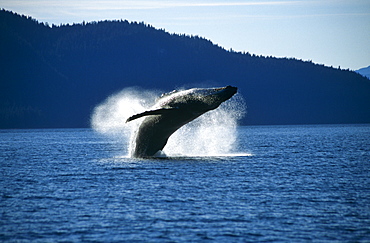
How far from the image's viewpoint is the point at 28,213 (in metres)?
18.0

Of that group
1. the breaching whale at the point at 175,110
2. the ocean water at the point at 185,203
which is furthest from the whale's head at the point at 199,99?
the ocean water at the point at 185,203

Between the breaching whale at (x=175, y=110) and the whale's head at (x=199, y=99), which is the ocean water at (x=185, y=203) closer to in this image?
the breaching whale at (x=175, y=110)

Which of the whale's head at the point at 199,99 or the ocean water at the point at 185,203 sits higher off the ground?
the whale's head at the point at 199,99

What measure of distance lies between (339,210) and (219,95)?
9291 millimetres

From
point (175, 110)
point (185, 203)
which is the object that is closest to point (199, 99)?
point (175, 110)

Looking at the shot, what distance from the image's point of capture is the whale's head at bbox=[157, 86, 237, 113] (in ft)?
84.5

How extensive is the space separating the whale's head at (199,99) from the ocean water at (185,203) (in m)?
3.18

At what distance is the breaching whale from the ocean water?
6.02 ft

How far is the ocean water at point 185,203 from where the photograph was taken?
15.2 meters

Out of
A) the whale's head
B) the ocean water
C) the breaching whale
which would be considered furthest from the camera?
the breaching whale

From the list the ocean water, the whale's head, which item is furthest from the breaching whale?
the ocean water

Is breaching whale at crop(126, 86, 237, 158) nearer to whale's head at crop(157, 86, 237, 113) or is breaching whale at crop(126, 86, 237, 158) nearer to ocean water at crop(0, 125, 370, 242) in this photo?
whale's head at crop(157, 86, 237, 113)

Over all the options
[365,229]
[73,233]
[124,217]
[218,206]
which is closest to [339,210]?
[365,229]

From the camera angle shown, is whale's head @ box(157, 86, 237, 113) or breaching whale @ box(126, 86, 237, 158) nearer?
whale's head @ box(157, 86, 237, 113)
